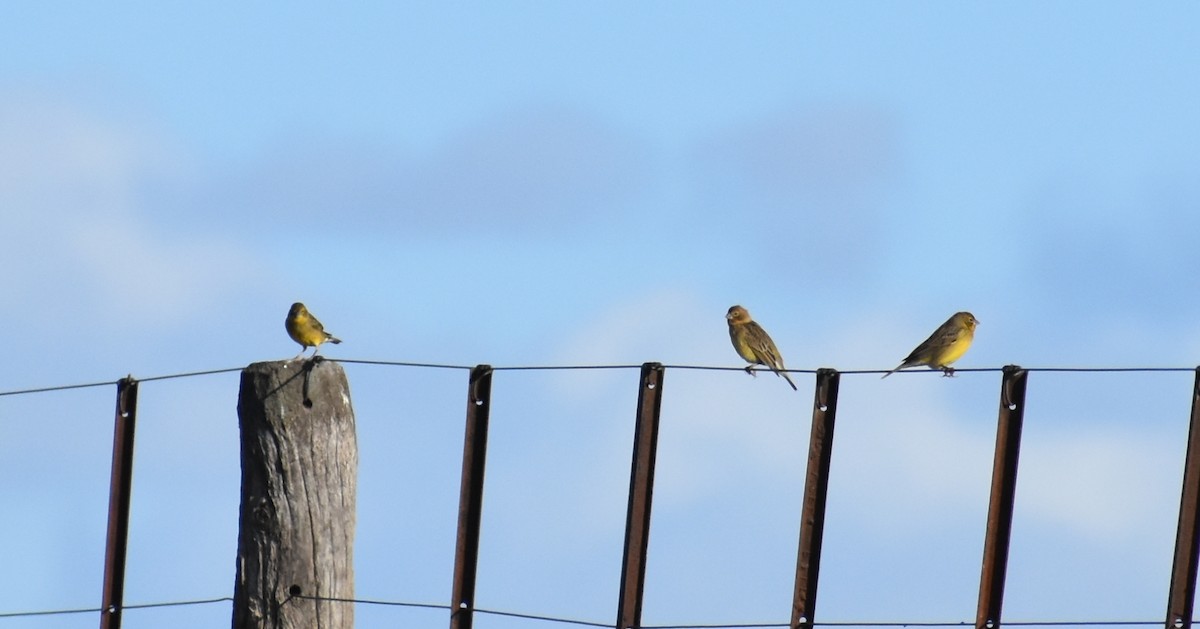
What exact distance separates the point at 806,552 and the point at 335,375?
2.03 meters

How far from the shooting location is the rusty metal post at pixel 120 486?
9.01m

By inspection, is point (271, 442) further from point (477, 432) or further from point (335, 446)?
point (477, 432)

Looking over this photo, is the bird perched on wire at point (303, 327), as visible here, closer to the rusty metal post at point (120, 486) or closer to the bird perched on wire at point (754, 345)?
the bird perched on wire at point (754, 345)

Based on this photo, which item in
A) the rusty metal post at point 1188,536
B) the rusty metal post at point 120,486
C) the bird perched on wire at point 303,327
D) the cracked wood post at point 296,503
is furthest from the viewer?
the bird perched on wire at point 303,327

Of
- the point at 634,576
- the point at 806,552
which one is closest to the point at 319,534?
the point at 634,576

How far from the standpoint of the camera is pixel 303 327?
55.5ft

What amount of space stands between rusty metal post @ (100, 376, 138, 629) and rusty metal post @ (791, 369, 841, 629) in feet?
10.1

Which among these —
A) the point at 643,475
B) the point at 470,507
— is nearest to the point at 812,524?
the point at 643,475

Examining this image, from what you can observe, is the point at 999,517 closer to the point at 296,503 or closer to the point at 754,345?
the point at 296,503

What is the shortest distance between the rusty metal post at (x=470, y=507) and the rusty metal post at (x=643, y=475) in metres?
0.63

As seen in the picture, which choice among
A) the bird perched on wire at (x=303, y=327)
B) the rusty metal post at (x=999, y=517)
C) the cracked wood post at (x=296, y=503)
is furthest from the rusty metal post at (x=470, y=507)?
the bird perched on wire at (x=303, y=327)

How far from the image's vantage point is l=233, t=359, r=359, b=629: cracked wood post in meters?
7.94

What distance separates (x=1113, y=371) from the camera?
24.4ft

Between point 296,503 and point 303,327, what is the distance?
9081 millimetres
